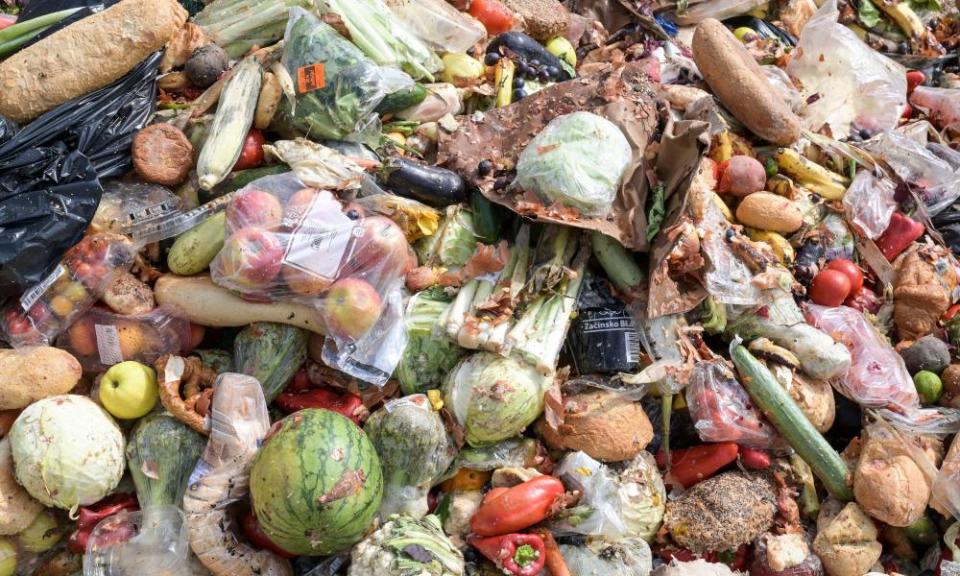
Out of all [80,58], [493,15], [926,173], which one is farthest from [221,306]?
[926,173]

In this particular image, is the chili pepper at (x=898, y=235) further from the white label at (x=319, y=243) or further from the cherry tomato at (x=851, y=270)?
the white label at (x=319, y=243)

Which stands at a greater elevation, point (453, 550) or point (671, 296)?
point (671, 296)

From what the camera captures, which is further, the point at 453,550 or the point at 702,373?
the point at 702,373

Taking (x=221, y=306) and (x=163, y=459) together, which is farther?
(x=221, y=306)

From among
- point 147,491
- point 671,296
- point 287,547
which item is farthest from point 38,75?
point 671,296

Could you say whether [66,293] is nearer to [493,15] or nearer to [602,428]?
[602,428]

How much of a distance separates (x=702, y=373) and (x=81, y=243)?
2.69 meters

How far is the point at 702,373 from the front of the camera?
10.8 feet

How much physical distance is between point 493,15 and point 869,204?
93.6 inches

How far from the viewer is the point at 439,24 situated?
13.8 ft

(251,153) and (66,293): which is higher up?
(251,153)

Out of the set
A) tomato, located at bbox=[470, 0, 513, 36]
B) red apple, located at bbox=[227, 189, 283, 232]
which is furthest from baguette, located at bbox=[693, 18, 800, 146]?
red apple, located at bbox=[227, 189, 283, 232]

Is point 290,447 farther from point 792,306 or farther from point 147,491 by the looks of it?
point 792,306

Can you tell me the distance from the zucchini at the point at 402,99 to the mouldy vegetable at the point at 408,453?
1613mm
